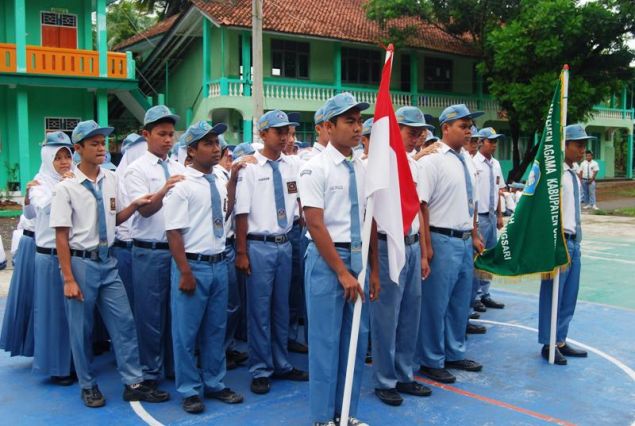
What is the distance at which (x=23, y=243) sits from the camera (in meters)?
5.50

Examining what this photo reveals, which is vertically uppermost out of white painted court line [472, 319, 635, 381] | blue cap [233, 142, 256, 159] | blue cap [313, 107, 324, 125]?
blue cap [313, 107, 324, 125]

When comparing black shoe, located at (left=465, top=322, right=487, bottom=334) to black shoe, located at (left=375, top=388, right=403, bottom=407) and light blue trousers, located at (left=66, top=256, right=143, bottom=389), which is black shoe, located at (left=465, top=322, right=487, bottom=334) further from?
light blue trousers, located at (left=66, top=256, right=143, bottom=389)

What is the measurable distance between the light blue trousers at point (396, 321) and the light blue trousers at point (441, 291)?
1.00 ft

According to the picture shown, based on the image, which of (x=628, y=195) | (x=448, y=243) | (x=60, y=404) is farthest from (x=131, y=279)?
(x=628, y=195)

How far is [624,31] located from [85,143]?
20955 millimetres

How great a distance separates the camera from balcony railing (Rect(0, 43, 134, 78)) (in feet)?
59.1

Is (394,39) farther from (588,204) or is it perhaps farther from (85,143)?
(85,143)

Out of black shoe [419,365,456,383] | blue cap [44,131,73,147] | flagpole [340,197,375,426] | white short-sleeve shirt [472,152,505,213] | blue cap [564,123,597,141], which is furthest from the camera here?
white short-sleeve shirt [472,152,505,213]

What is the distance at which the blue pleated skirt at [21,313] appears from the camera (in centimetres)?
536

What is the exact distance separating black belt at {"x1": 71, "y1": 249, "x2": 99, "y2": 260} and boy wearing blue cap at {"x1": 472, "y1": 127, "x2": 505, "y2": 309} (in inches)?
159

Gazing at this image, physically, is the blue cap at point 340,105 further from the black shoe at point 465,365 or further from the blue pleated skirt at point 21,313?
the blue pleated skirt at point 21,313

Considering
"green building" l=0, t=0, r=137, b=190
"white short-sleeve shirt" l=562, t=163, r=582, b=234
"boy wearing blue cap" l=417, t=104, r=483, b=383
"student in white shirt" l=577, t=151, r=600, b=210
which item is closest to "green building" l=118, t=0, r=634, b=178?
"green building" l=0, t=0, r=137, b=190

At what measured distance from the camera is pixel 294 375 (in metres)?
5.05

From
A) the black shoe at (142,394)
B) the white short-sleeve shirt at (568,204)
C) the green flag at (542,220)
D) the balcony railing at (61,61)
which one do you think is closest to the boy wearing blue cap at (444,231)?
the green flag at (542,220)
